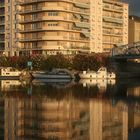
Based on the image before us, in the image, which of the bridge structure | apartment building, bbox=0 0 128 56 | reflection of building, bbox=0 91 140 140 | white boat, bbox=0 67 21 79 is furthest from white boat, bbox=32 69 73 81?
reflection of building, bbox=0 91 140 140

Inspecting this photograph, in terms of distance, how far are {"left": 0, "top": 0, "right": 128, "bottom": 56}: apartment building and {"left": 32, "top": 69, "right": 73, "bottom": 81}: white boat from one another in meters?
20.5

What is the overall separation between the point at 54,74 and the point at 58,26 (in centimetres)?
2625

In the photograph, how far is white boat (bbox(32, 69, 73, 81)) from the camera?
97.6 m

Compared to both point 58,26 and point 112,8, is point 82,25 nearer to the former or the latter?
point 58,26

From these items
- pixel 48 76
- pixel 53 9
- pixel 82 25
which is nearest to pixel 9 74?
pixel 48 76

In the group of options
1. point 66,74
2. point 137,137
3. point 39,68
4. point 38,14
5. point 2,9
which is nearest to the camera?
point 137,137

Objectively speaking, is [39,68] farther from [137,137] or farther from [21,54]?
[137,137]

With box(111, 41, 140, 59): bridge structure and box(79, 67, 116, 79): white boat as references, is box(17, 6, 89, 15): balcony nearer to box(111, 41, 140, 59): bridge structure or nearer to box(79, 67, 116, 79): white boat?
box(111, 41, 140, 59): bridge structure

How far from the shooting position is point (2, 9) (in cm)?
13462

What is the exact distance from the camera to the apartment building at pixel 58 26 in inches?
4776

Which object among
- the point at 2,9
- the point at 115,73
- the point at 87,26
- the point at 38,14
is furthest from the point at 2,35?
the point at 115,73

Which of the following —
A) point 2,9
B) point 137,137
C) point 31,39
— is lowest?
point 137,137

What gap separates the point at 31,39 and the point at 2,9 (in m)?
16.3

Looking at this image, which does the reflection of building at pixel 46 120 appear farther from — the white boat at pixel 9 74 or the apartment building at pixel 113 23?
the apartment building at pixel 113 23
